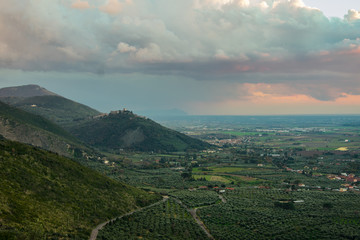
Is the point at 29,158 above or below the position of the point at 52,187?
above

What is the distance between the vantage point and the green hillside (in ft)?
195

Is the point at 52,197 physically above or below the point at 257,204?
above

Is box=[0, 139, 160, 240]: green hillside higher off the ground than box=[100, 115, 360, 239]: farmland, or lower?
higher

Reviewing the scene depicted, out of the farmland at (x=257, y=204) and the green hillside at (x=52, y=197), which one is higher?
the green hillside at (x=52, y=197)

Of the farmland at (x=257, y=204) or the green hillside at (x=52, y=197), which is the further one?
the farmland at (x=257, y=204)

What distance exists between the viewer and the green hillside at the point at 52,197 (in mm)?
59406

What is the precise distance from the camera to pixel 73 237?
62.1 m

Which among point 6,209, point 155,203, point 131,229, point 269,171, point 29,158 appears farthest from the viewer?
point 269,171

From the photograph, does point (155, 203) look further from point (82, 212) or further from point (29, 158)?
point (29, 158)

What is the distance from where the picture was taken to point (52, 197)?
7825 cm

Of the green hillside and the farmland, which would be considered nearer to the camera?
the green hillside

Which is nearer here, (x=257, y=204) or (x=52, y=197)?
(x=52, y=197)

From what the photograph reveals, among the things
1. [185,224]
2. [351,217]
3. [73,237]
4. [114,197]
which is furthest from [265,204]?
[73,237]

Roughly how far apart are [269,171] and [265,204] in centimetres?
9192
